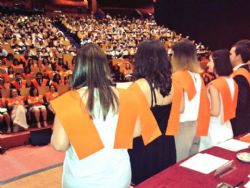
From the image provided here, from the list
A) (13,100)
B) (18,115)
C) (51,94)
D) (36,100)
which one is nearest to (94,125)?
(18,115)

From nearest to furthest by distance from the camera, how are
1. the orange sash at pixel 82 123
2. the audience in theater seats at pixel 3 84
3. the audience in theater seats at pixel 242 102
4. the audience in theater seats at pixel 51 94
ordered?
the orange sash at pixel 82 123, the audience in theater seats at pixel 242 102, the audience in theater seats at pixel 51 94, the audience in theater seats at pixel 3 84

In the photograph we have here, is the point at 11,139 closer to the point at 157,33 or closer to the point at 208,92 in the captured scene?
the point at 208,92

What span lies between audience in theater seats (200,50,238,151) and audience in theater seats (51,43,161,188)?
81 centimetres

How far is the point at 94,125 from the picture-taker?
4.86 feet

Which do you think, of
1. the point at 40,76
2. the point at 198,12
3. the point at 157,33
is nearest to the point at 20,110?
the point at 40,76

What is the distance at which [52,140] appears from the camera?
1.46 meters

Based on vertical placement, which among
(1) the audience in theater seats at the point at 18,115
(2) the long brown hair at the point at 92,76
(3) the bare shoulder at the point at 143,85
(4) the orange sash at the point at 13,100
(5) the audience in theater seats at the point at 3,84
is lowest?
(1) the audience in theater seats at the point at 18,115

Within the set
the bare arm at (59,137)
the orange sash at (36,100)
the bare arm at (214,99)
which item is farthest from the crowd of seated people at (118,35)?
the bare arm at (59,137)

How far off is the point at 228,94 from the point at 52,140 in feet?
4.32

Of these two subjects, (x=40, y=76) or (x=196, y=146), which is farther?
(x=40, y=76)

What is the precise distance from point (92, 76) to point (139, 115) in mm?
386

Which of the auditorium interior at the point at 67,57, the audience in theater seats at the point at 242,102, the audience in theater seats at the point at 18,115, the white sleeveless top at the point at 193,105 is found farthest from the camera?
the audience in theater seats at the point at 18,115

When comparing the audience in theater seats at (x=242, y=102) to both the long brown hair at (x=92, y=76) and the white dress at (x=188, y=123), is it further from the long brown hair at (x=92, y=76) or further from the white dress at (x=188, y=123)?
the long brown hair at (x=92, y=76)

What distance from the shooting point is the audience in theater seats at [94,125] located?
56.4 inches
